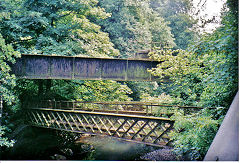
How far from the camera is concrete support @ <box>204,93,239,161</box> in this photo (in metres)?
2.24

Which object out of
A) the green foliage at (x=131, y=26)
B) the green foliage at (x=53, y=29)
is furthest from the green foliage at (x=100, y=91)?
the green foliage at (x=131, y=26)

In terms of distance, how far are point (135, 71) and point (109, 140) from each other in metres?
3.04

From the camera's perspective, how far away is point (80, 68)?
5547mm

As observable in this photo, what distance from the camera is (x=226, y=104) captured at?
3.04 metres

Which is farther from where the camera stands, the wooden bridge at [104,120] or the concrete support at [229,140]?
the wooden bridge at [104,120]

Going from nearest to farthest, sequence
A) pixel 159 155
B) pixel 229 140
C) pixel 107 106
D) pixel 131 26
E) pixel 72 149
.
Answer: pixel 229 140 < pixel 159 155 < pixel 72 149 < pixel 107 106 < pixel 131 26

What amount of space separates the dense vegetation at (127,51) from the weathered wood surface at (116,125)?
0.61 meters

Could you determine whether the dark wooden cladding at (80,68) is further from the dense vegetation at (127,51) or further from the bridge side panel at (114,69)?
the dense vegetation at (127,51)

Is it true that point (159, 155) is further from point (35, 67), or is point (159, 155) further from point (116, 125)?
point (35, 67)

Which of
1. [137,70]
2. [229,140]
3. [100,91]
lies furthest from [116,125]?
[229,140]

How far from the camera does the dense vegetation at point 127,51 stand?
281cm

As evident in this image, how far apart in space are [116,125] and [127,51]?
21.9 feet

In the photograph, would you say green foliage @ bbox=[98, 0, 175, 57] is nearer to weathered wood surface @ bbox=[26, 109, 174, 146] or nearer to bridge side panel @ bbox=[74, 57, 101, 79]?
bridge side panel @ bbox=[74, 57, 101, 79]

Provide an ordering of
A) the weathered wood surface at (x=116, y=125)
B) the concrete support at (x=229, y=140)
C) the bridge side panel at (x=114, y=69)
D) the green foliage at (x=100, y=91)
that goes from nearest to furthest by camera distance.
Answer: the concrete support at (x=229, y=140) < the weathered wood surface at (x=116, y=125) < the bridge side panel at (x=114, y=69) < the green foliage at (x=100, y=91)
